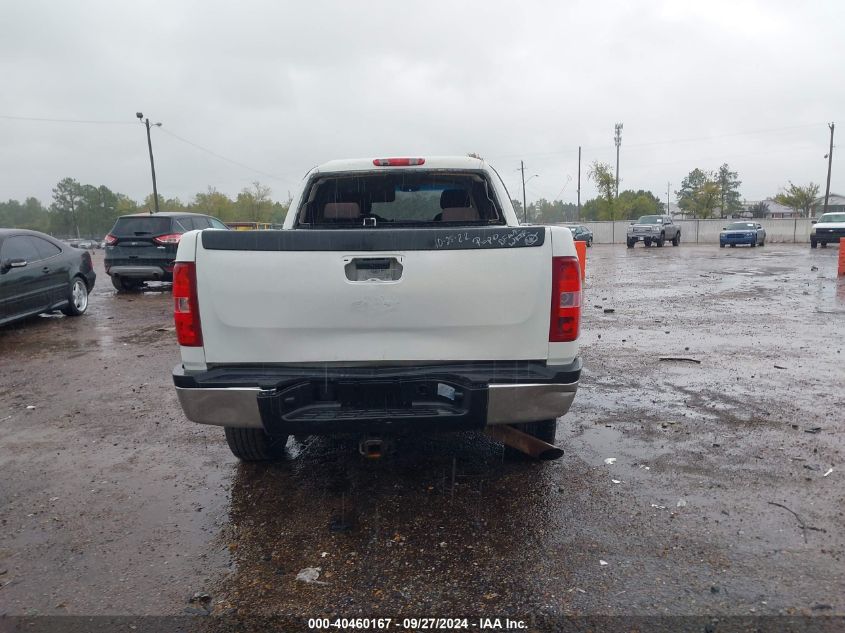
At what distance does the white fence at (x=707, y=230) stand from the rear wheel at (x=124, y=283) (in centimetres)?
4160

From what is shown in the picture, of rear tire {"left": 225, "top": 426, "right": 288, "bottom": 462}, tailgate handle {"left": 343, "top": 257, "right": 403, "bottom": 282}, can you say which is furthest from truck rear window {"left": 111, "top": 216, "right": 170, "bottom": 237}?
tailgate handle {"left": 343, "top": 257, "right": 403, "bottom": 282}

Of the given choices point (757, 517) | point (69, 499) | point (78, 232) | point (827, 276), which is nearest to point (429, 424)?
point (757, 517)

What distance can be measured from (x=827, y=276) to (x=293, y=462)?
16266mm

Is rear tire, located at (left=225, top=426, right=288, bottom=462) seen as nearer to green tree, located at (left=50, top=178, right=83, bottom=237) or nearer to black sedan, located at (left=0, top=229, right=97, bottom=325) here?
black sedan, located at (left=0, top=229, right=97, bottom=325)

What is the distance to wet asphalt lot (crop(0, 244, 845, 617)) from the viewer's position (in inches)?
104

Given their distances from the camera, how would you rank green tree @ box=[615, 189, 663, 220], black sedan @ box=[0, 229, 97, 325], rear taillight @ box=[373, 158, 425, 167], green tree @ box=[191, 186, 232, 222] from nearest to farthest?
rear taillight @ box=[373, 158, 425, 167] → black sedan @ box=[0, 229, 97, 325] → green tree @ box=[615, 189, 663, 220] → green tree @ box=[191, 186, 232, 222]

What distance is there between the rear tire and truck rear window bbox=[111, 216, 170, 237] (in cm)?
1049

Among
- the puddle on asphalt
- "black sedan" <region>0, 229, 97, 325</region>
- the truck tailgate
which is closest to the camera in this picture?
the truck tailgate

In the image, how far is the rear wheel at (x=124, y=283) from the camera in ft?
46.4

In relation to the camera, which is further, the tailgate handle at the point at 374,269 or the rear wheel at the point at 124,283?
the rear wheel at the point at 124,283

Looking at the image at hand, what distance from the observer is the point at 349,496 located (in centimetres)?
357

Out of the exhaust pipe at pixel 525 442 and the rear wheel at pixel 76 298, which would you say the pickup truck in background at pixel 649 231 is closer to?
the rear wheel at pixel 76 298

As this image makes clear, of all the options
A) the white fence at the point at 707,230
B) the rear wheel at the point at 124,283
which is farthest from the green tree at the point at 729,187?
the rear wheel at the point at 124,283

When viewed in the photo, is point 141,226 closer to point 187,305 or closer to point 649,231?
point 187,305
